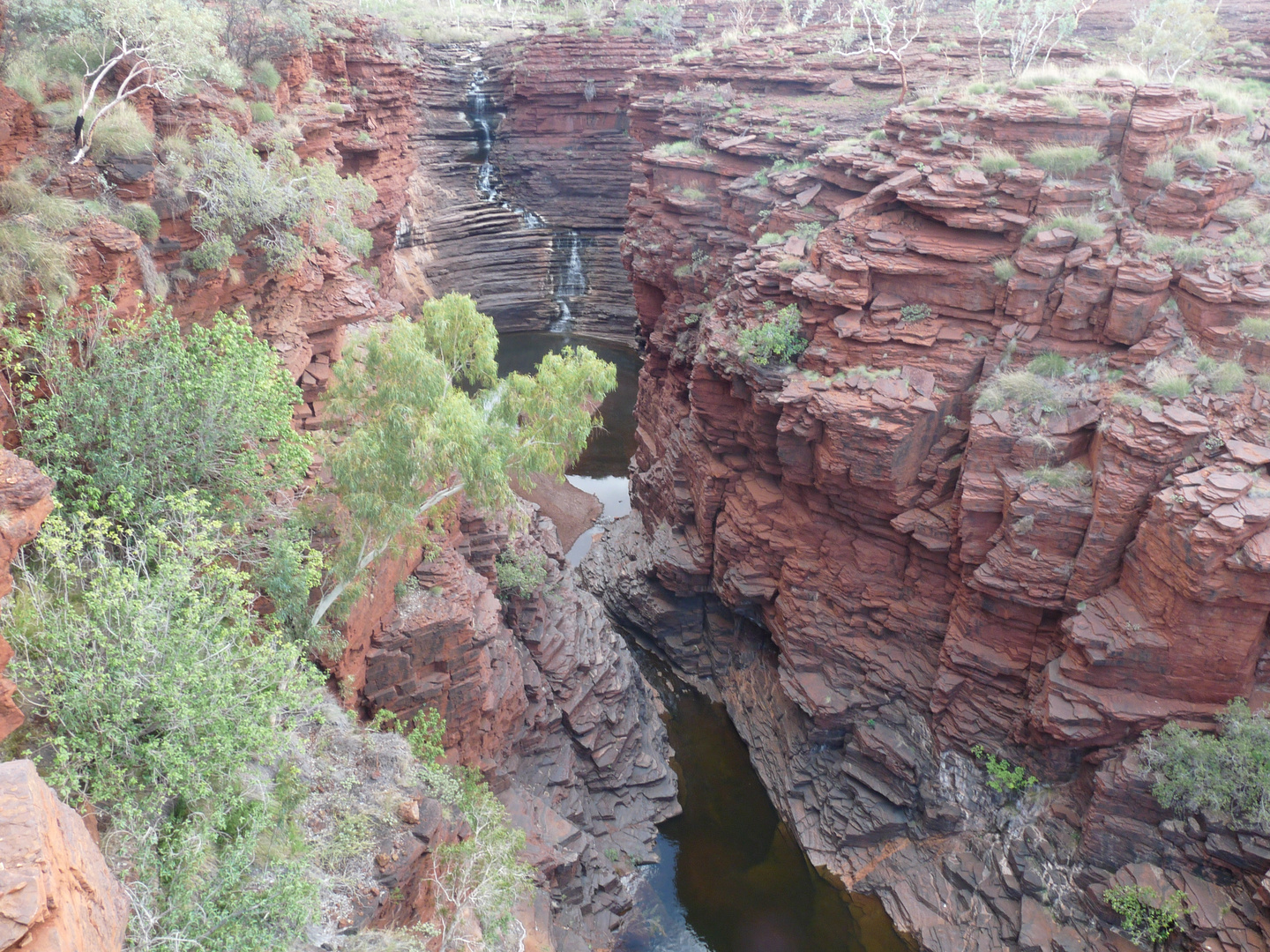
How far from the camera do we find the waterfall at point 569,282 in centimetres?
4572

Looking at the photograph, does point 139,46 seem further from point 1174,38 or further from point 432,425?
point 1174,38

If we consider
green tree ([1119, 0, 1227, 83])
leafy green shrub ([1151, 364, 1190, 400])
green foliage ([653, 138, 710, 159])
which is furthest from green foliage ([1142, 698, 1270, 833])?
green foliage ([653, 138, 710, 159])

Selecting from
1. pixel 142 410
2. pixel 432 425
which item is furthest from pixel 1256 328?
pixel 142 410

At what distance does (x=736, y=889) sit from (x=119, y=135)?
1796cm

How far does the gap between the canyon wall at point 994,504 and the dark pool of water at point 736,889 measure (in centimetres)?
57

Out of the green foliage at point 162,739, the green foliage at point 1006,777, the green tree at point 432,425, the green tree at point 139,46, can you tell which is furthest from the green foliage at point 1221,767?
the green tree at point 139,46

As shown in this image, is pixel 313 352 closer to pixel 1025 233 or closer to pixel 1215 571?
pixel 1025 233

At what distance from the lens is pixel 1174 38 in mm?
23906

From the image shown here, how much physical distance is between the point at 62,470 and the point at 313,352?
634 cm

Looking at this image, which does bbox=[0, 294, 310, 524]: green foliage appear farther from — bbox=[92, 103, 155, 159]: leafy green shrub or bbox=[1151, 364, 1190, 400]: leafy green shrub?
bbox=[1151, 364, 1190, 400]: leafy green shrub

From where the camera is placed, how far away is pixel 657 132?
30031 millimetres

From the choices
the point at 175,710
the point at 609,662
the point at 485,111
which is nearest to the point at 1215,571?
the point at 609,662

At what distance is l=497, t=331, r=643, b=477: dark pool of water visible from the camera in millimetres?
34312

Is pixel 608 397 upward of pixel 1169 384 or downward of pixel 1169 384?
downward
